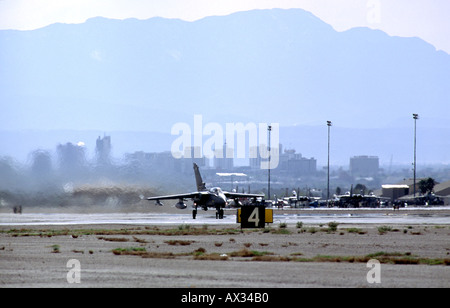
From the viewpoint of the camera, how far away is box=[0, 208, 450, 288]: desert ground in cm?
2787

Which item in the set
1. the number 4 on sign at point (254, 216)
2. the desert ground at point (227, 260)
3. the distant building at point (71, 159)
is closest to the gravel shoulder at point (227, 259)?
the desert ground at point (227, 260)

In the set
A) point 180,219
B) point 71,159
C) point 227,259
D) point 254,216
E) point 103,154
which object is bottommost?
point 180,219

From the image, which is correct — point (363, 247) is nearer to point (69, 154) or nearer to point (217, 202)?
point (217, 202)

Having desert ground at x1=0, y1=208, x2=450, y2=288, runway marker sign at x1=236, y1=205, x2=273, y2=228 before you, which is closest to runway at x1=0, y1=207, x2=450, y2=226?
runway marker sign at x1=236, y1=205, x2=273, y2=228

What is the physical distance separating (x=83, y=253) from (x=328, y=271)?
45.7 ft

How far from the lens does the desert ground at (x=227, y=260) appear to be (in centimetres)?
2787

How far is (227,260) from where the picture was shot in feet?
119

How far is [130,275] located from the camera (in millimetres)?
29641

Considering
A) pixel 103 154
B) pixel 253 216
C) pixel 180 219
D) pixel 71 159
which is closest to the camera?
pixel 253 216

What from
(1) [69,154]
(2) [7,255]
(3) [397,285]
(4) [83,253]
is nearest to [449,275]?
(3) [397,285]

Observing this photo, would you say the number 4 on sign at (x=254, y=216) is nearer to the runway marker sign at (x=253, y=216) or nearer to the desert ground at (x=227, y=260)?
the runway marker sign at (x=253, y=216)

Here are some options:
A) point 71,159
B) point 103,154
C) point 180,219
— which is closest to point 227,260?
point 180,219

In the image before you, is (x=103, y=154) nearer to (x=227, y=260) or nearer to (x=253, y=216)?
(x=253, y=216)
